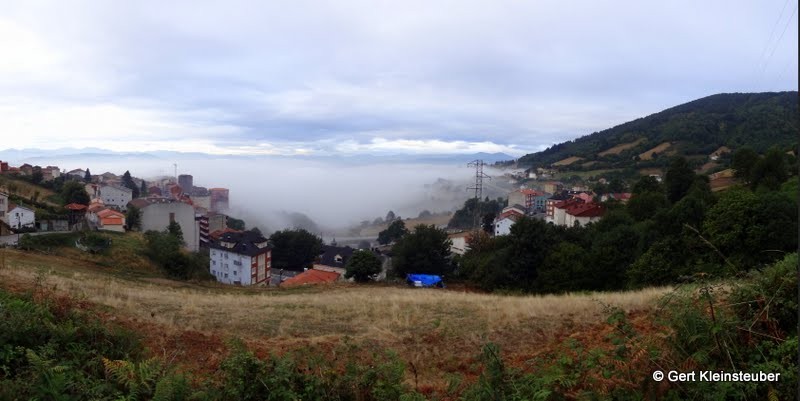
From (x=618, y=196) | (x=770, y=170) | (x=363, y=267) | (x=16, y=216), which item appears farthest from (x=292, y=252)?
(x=770, y=170)

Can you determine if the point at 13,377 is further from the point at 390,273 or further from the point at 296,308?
the point at 390,273

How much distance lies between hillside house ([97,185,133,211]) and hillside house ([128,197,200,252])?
1989cm

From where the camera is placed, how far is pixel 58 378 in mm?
3674

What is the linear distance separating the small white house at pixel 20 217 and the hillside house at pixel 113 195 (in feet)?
125

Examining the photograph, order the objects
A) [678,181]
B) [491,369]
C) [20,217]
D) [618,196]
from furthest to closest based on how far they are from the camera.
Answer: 1. [618,196]
2. [20,217]
3. [678,181]
4. [491,369]

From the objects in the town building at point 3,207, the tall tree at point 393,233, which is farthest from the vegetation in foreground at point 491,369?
the tall tree at point 393,233

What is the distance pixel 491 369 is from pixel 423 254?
2935 cm

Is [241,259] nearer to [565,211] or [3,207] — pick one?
[3,207]

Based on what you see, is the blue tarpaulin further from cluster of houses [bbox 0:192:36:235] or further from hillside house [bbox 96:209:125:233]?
hillside house [bbox 96:209:125:233]

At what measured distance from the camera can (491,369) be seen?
4133 millimetres

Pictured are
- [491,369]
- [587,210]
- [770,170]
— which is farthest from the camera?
[587,210]

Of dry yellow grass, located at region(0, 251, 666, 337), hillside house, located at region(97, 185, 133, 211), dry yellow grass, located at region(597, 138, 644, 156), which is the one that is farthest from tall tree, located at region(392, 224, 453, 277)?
dry yellow grass, located at region(597, 138, 644, 156)

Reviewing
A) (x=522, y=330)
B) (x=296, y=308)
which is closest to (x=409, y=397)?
(x=522, y=330)

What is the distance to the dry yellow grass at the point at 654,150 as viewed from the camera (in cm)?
9636
